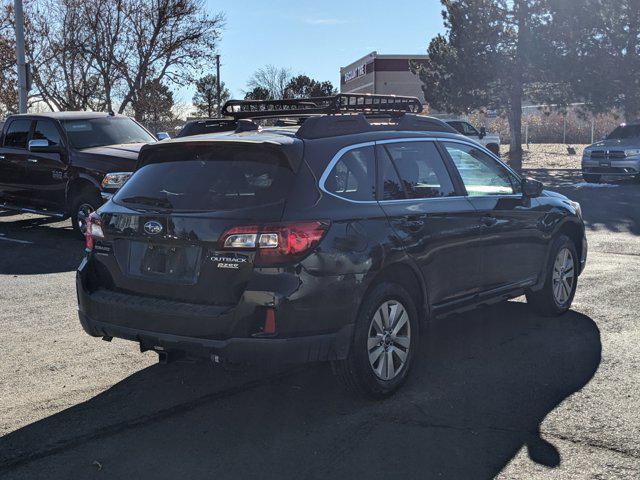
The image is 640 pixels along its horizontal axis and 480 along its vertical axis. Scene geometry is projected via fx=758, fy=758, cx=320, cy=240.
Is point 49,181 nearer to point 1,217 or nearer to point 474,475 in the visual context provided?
point 1,217

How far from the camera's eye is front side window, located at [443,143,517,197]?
5.85 metres

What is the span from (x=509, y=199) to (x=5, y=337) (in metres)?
4.33

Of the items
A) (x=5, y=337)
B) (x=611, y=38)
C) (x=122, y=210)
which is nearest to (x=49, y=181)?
(x=5, y=337)

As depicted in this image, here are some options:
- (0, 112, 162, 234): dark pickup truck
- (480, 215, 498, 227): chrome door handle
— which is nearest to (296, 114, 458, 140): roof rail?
(480, 215, 498, 227): chrome door handle

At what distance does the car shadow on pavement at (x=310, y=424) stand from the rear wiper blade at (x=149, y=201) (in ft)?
4.09

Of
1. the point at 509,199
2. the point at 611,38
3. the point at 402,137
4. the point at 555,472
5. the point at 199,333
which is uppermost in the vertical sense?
the point at 611,38

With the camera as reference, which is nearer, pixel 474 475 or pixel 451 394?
pixel 474 475

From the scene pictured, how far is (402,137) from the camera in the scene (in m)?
5.37

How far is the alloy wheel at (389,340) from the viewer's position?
4.66 meters

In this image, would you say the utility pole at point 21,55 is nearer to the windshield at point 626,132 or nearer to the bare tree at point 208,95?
the windshield at point 626,132

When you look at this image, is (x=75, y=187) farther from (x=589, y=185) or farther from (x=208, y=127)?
(x=589, y=185)

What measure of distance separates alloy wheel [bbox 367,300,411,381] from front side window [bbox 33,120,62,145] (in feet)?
28.7

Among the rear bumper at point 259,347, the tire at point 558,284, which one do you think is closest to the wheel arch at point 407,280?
the rear bumper at point 259,347

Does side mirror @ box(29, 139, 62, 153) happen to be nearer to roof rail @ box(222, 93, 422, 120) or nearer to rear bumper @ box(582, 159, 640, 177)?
roof rail @ box(222, 93, 422, 120)
